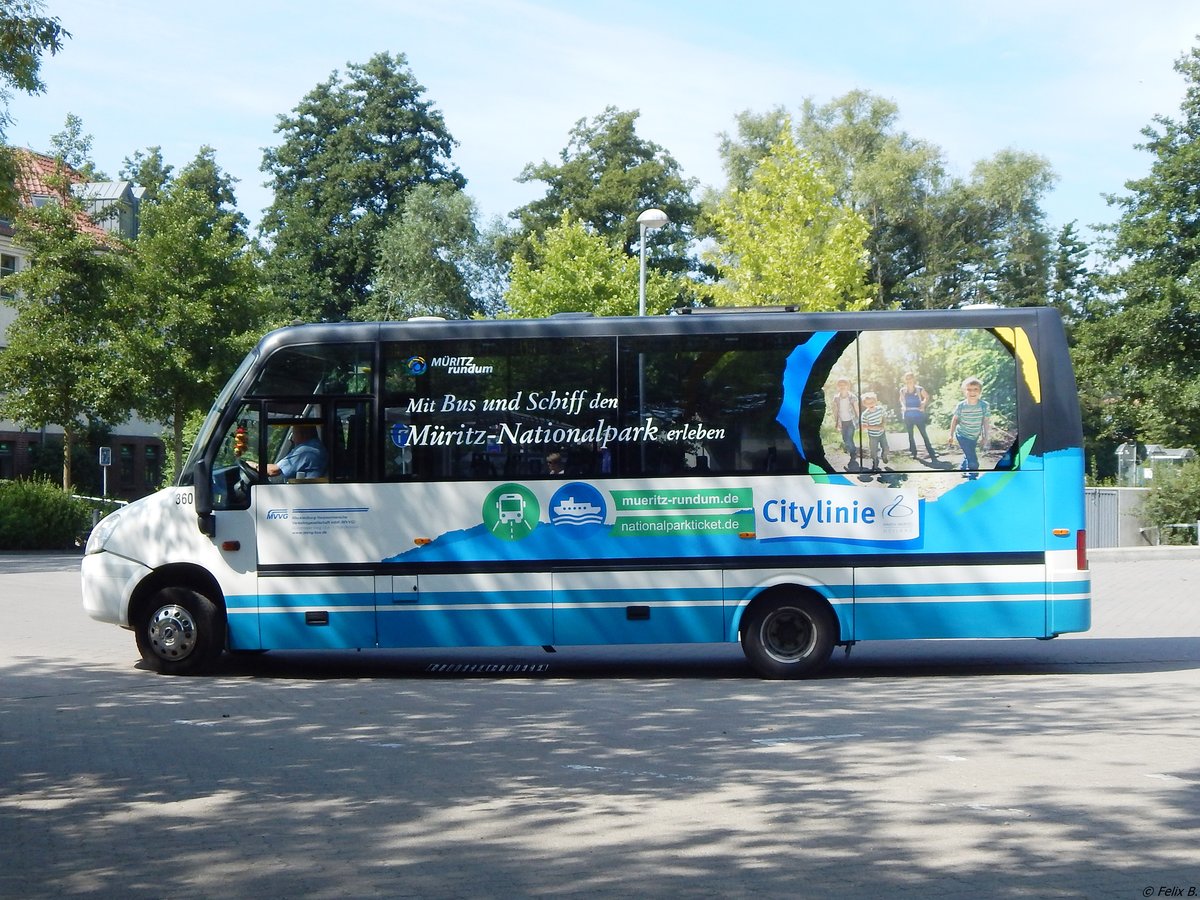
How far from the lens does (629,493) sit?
40.6ft

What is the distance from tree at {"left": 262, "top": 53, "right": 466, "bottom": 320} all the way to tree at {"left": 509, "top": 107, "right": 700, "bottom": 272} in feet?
16.6

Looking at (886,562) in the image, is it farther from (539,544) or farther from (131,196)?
(131,196)

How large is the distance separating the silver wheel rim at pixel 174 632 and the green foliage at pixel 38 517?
74.2 feet

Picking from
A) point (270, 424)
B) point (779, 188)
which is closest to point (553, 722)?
point (270, 424)

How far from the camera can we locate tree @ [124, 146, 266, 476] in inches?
1569

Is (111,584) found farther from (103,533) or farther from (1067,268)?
(1067,268)

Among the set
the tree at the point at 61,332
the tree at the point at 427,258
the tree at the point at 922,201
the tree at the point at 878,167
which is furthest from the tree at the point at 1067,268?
the tree at the point at 61,332

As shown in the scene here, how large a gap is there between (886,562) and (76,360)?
101 feet

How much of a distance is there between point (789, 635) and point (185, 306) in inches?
1222

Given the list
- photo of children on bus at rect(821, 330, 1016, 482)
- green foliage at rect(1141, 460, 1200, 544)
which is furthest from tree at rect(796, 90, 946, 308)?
photo of children on bus at rect(821, 330, 1016, 482)

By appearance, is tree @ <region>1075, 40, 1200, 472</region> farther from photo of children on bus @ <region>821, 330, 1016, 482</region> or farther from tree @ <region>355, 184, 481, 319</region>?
photo of children on bus @ <region>821, 330, 1016, 482</region>

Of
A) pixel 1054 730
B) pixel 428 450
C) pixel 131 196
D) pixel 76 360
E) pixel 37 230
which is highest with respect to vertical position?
pixel 131 196

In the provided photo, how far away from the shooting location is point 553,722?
Answer: 33.0ft

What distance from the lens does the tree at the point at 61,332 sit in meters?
37.6
